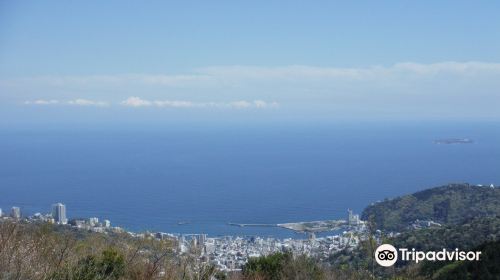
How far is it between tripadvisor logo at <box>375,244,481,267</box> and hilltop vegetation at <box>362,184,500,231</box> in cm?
989

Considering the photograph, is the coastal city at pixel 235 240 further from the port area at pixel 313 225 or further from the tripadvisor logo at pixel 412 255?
the tripadvisor logo at pixel 412 255

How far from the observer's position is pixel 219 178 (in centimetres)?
4438

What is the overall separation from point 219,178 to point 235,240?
1038 inches

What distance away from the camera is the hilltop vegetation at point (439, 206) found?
20.8 m

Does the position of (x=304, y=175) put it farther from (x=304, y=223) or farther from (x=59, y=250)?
(x=59, y=250)

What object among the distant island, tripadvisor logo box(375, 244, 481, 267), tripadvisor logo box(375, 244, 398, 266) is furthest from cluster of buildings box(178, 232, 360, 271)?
the distant island

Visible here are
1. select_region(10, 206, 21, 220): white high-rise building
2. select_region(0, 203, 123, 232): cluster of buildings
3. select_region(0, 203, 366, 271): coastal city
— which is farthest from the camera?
select_region(0, 203, 366, 271): coastal city

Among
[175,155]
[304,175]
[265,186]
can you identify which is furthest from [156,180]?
[175,155]

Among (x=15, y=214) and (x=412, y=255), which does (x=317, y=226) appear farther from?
(x=15, y=214)

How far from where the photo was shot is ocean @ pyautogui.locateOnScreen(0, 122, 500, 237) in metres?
29.1

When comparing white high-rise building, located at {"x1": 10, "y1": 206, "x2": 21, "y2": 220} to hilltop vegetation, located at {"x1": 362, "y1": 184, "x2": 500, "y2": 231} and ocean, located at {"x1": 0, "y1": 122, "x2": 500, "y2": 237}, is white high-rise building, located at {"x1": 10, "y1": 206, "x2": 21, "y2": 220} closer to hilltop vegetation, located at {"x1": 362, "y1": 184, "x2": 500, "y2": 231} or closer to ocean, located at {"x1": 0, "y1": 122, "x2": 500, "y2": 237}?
ocean, located at {"x1": 0, "y1": 122, "x2": 500, "y2": 237}

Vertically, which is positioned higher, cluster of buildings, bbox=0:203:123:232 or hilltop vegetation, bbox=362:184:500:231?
cluster of buildings, bbox=0:203:123:232

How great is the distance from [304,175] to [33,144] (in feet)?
119

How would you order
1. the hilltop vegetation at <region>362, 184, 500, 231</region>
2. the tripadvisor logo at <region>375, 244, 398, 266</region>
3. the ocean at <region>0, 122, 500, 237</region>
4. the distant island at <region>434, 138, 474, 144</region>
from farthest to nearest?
the distant island at <region>434, 138, 474, 144</region>, the ocean at <region>0, 122, 500, 237</region>, the hilltop vegetation at <region>362, 184, 500, 231</region>, the tripadvisor logo at <region>375, 244, 398, 266</region>
